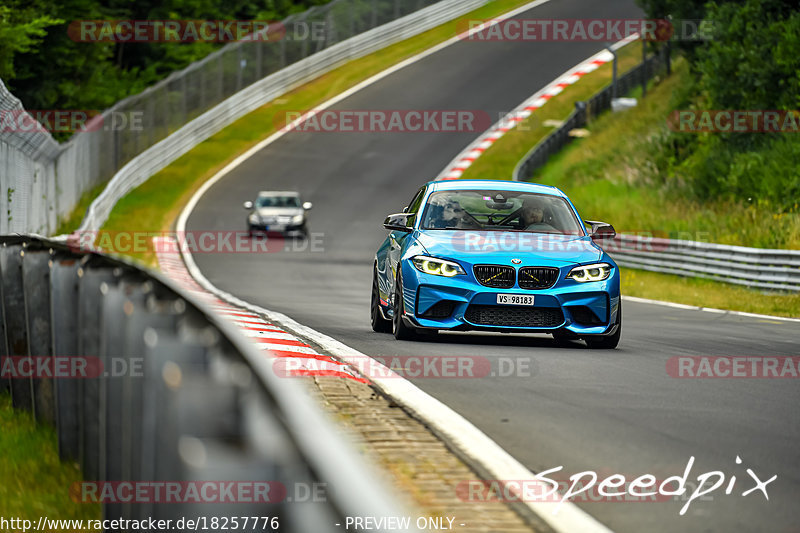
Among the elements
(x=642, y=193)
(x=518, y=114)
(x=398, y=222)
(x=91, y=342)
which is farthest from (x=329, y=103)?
(x=91, y=342)

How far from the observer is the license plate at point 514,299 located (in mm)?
11703

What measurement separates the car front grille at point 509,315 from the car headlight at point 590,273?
0.37m

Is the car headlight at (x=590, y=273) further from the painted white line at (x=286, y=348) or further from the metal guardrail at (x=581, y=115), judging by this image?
the metal guardrail at (x=581, y=115)

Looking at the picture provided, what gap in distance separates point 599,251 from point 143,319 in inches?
303

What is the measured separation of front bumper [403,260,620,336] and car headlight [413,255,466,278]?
52 mm

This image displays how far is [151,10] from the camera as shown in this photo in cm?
5928

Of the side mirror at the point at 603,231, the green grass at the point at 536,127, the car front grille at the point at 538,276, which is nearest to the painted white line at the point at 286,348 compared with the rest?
the car front grille at the point at 538,276

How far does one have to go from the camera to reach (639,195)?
37.0 meters

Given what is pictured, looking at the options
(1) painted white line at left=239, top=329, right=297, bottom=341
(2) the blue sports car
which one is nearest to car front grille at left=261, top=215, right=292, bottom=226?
(2) the blue sports car

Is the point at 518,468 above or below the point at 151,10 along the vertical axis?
below

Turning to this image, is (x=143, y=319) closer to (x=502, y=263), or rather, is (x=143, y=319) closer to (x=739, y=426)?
(x=739, y=426)

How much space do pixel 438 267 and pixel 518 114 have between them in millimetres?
40990

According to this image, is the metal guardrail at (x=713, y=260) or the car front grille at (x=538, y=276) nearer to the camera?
the car front grille at (x=538, y=276)

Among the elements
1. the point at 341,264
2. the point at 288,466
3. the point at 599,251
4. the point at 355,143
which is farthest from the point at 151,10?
the point at 288,466
